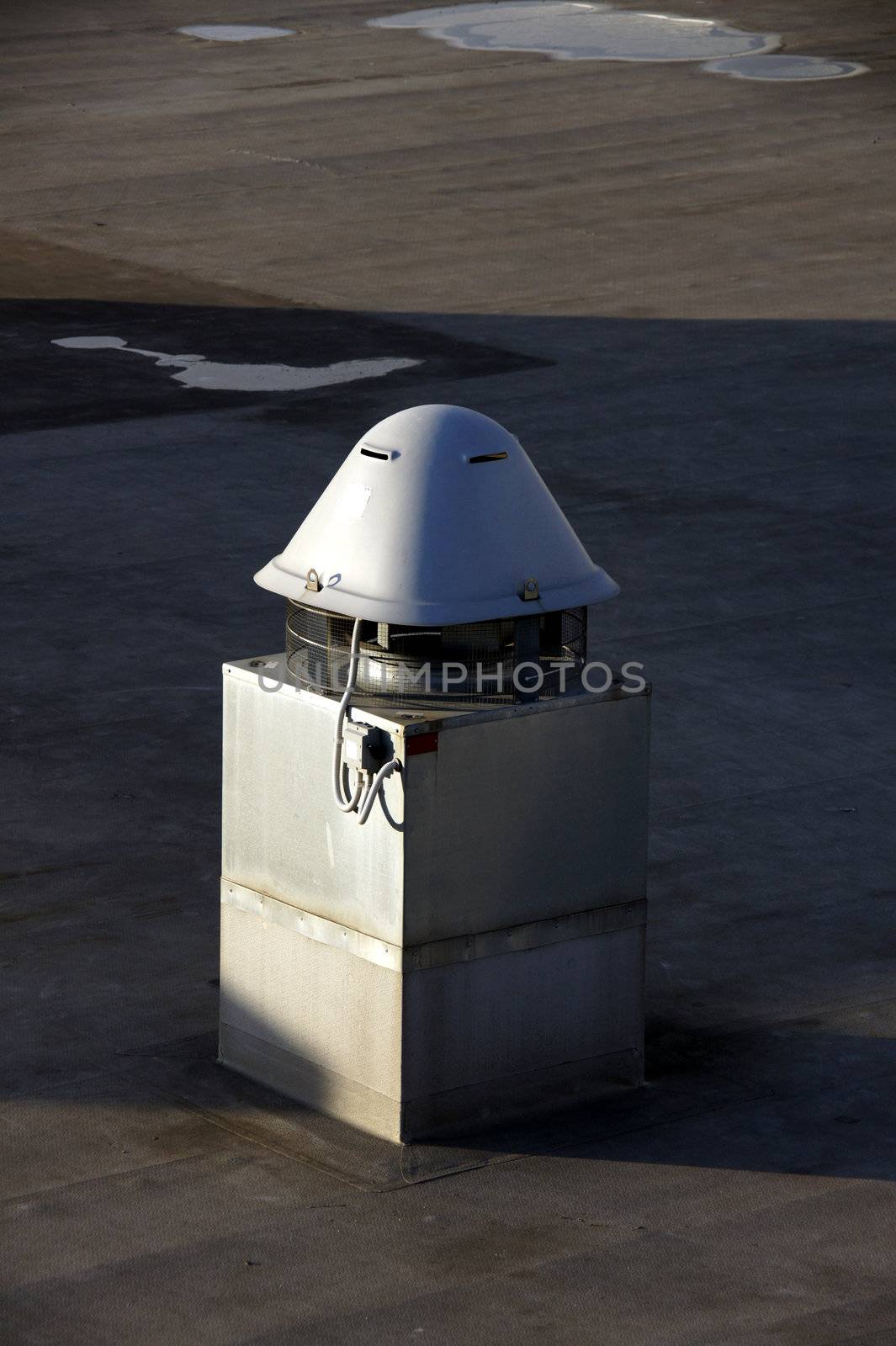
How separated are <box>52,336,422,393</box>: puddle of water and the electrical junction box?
35.0ft

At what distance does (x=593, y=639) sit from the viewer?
42.4 ft

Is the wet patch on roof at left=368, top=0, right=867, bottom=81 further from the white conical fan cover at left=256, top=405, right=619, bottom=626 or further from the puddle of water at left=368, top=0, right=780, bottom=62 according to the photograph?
the white conical fan cover at left=256, top=405, right=619, bottom=626

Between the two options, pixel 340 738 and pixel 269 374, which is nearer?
pixel 340 738

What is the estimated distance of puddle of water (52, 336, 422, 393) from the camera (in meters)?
18.7

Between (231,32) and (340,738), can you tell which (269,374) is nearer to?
(340,738)

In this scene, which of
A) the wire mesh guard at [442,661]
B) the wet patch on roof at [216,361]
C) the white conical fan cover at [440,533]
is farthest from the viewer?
the wet patch on roof at [216,361]

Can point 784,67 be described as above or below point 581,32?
below

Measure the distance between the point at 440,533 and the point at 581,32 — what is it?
30.2 metres

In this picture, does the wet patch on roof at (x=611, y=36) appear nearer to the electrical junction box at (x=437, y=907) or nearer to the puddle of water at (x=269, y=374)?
the puddle of water at (x=269, y=374)

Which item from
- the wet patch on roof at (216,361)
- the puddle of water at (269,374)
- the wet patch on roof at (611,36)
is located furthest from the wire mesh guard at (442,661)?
the wet patch on roof at (611,36)

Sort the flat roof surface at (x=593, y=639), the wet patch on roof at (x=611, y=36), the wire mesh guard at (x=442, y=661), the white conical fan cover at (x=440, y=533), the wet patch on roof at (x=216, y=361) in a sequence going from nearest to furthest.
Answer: the flat roof surface at (x=593, y=639), the white conical fan cover at (x=440, y=533), the wire mesh guard at (x=442, y=661), the wet patch on roof at (x=216, y=361), the wet patch on roof at (x=611, y=36)

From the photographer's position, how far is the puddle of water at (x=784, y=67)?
32.3 m

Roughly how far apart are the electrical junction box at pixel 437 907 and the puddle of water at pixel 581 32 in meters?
27.0

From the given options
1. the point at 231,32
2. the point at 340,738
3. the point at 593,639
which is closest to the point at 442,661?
the point at 340,738
